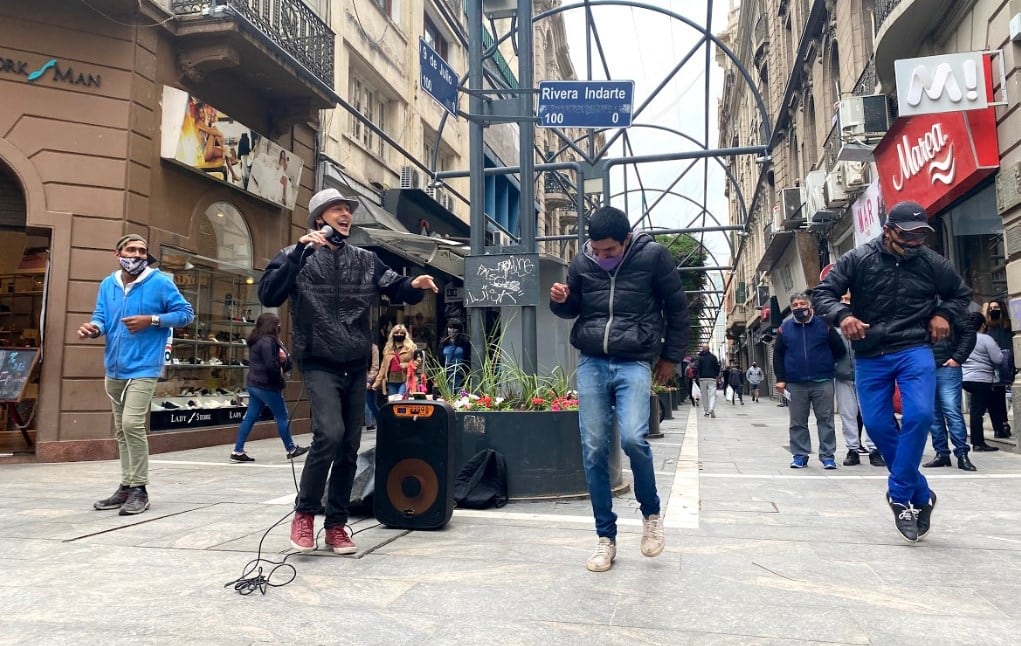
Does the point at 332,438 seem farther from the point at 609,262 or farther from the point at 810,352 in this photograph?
the point at 810,352

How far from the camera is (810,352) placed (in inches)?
305

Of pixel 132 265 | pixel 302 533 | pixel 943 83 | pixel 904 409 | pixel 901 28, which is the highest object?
pixel 901 28

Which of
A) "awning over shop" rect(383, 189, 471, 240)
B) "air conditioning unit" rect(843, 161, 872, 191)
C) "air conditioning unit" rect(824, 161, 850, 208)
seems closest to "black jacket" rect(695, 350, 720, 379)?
"air conditioning unit" rect(824, 161, 850, 208)

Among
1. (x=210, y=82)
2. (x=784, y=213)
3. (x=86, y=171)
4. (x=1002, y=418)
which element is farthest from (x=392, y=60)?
(x=1002, y=418)

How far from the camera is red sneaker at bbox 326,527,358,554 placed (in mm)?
3787

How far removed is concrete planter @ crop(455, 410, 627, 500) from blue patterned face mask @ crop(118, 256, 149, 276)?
8.16 feet

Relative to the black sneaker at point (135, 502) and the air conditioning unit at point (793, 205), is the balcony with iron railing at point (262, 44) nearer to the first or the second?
the black sneaker at point (135, 502)

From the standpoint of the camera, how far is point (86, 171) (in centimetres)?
872

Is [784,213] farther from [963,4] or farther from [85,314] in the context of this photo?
[85,314]

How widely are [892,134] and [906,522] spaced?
9.85 metres

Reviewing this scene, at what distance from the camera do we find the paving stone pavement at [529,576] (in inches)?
107

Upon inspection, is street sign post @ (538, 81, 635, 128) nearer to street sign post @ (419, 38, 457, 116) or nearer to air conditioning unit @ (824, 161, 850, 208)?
street sign post @ (419, 38, 457, 116)

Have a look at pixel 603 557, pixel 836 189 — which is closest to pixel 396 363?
pixel 603 557

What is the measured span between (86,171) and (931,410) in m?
8.84
